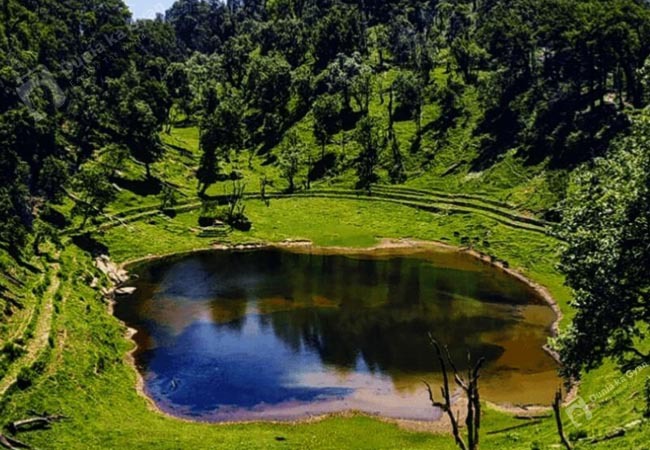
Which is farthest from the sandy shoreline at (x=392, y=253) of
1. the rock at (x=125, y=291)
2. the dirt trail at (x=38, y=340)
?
the dirt trail at (x=38, y=340)

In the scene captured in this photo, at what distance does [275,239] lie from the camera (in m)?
145

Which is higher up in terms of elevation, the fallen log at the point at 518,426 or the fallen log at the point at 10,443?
the fallen log at the point at 10,443

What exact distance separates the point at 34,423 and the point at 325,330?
4473cm

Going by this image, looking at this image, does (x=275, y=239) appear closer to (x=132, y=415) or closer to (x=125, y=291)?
(x=125, y=291)

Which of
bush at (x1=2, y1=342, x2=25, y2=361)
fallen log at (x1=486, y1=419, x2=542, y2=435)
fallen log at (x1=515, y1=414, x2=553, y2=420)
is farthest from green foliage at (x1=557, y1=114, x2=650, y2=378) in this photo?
bush at (x1=2, y1=342, x2=25, y2=361)

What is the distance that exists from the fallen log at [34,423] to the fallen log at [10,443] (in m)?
2.07

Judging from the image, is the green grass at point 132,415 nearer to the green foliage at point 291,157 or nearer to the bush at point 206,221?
the bush at point 206,221

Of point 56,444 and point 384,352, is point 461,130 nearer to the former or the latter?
point 384,352

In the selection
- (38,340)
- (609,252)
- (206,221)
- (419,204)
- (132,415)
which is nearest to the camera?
(609,252)

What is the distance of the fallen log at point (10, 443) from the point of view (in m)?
52.2

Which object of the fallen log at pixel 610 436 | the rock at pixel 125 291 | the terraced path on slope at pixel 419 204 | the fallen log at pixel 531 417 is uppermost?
the terraced path on slope at pixel 419 204

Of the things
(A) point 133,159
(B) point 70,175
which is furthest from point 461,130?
(B) point 70,175

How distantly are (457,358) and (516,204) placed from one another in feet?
221

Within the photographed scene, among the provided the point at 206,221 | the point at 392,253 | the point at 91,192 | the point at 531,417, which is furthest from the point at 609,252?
the point at 206,221
